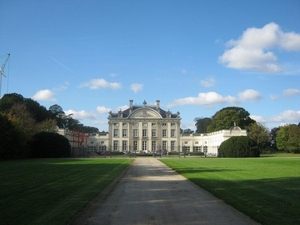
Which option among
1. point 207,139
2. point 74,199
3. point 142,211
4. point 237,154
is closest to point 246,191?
point 142,211

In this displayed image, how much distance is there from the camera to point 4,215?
819cm

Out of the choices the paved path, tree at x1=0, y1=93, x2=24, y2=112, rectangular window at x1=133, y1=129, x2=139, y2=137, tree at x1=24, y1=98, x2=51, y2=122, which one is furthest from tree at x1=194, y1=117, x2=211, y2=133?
the paved path

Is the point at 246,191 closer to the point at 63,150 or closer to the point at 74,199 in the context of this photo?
the point at 74,199

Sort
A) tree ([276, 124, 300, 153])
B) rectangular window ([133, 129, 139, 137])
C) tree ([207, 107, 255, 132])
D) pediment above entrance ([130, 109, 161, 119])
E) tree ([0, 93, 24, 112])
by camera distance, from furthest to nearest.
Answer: rectangular window ([133, 129, 139, 137]) → pediment above entrance ([130, 109, 161, 119]) → tree ([207, 107, 255, 132]) → tree ([276, 124, 300, 153]) → tree ([0, 93, 24, 112])

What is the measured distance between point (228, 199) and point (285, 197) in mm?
2119

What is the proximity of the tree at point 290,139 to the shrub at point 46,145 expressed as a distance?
53441 mm

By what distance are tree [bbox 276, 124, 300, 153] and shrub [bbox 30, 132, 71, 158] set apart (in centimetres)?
5344

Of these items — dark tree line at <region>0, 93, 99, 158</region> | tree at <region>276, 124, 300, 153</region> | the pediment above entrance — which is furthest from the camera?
the pediment above entrance

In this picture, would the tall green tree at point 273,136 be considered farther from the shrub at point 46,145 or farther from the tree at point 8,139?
the tree at point 8,139

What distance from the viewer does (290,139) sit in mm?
77438

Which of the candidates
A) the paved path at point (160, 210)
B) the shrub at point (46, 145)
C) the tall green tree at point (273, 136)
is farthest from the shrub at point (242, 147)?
the tall green tree at point (273, 136)

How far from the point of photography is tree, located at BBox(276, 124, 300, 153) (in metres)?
75.9

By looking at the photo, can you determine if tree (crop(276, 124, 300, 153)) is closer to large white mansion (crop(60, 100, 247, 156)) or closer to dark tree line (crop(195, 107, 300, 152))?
dark tree line (crop(195, 107, 300, 152))

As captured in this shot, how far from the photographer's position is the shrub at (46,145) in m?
54.2
